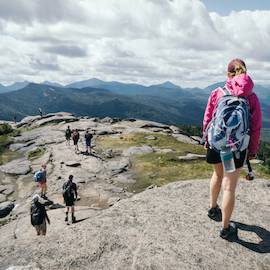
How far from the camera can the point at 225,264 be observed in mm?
8859

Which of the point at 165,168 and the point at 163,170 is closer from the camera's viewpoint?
the point at 163,170

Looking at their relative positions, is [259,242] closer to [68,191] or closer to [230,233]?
[230,233]

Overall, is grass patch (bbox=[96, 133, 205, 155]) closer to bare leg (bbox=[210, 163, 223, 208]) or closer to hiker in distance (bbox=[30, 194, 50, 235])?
hiker in distance (bbox=[30, 194, 50, 235])

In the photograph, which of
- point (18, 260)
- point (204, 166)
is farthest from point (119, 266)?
point (204, 166)

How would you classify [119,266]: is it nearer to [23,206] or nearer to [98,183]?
[23,206]

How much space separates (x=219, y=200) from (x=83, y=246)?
5.08 metres

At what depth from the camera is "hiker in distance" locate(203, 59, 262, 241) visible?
899cm

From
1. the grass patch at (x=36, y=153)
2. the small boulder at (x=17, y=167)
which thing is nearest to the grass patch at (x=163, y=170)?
the small boulder at (x=17, y=167)

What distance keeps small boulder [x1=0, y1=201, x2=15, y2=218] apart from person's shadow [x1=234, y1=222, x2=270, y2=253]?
24.7 meters

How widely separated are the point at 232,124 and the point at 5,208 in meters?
26.8

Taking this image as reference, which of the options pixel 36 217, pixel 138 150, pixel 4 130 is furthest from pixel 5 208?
pixel 4 130

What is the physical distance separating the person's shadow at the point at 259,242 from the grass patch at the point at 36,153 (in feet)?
150

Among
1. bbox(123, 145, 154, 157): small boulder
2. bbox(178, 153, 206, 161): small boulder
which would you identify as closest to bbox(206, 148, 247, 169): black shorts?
bbox(178, 153, 206, 161): small boulder

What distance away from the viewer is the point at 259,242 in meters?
9.95
